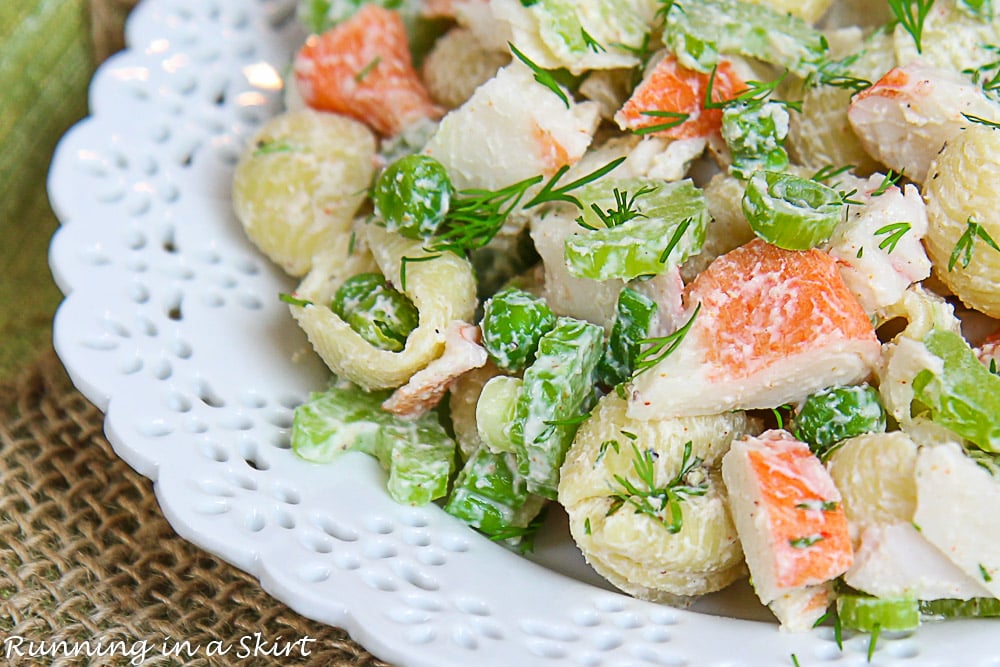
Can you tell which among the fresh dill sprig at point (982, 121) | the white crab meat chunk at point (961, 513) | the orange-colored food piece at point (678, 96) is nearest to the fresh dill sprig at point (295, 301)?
the orange-colored food piece at point (678, 96)

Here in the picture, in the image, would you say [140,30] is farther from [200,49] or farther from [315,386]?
[315,386]

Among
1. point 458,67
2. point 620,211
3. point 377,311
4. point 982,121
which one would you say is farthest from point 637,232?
point 458,67

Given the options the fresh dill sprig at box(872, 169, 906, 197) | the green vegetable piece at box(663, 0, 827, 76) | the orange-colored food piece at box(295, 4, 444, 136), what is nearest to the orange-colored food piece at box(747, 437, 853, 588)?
the fresh dill sprig at box(872, 169, 906, 197)

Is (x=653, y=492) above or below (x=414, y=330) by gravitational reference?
below

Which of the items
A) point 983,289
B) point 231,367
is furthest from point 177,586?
point 983,289

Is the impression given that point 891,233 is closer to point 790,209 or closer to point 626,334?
point 790,209

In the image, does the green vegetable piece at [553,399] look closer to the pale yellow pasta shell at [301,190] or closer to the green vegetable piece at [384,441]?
the green vegetable piece at [384,441]
